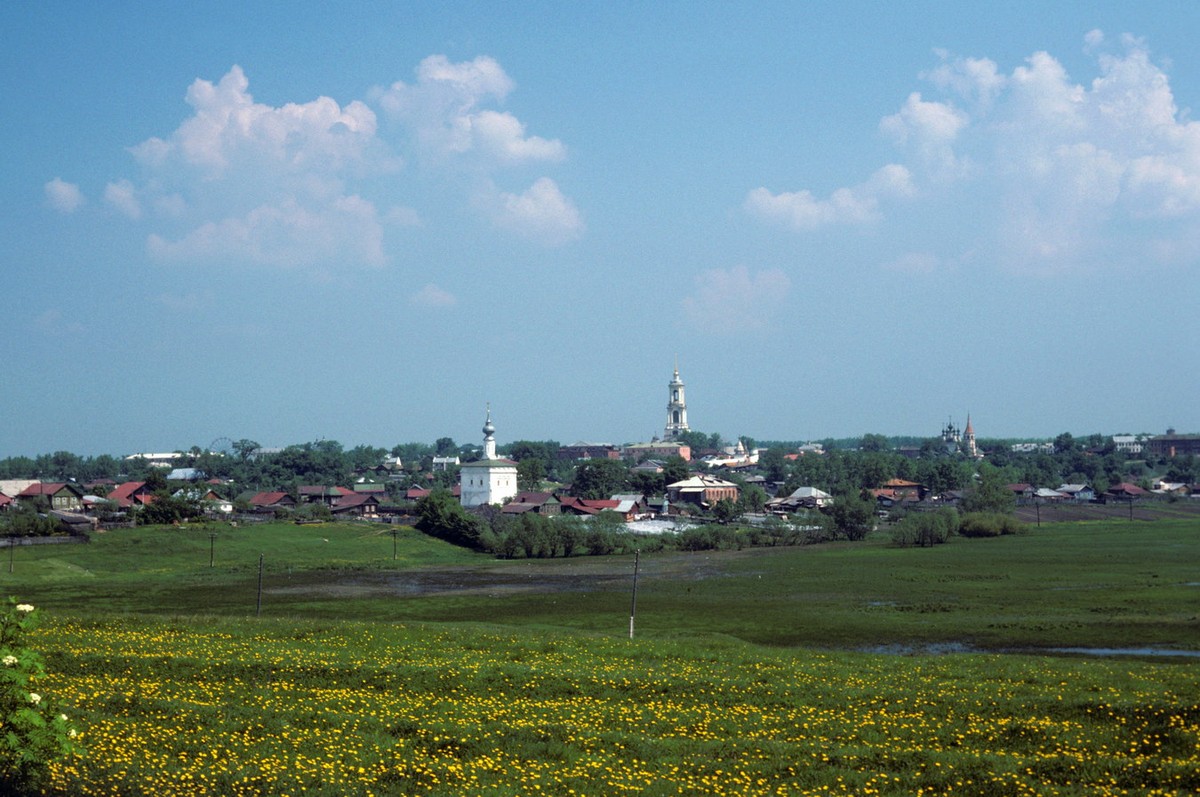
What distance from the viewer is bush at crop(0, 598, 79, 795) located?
12195 millimetres

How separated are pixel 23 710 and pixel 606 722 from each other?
30.5 ft

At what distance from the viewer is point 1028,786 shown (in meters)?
14.7

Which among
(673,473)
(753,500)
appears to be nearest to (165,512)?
(753,500)

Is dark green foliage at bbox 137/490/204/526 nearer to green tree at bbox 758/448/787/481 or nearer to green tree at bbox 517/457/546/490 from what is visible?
green tree at bbox 517/457/546/490

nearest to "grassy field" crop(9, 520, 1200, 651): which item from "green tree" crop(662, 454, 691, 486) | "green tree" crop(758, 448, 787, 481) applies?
"green tree" crop(662, 454, 691, 486)

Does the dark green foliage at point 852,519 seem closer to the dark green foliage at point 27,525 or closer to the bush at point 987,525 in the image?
the bush at point 987,525

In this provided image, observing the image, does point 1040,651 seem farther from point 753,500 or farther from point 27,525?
point 753,500

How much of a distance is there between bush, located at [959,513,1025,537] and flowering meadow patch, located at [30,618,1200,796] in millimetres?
65987

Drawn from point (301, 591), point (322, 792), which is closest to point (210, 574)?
point (301, 591)

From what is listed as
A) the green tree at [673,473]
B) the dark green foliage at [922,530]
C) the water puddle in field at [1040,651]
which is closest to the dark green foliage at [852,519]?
the dark green foliage at [922,530]

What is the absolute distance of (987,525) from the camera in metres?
89.7

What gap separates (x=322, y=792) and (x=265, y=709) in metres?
4.93

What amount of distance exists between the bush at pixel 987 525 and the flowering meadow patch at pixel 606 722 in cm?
6599

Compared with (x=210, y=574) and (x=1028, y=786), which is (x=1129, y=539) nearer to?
(x=210, y=574)
